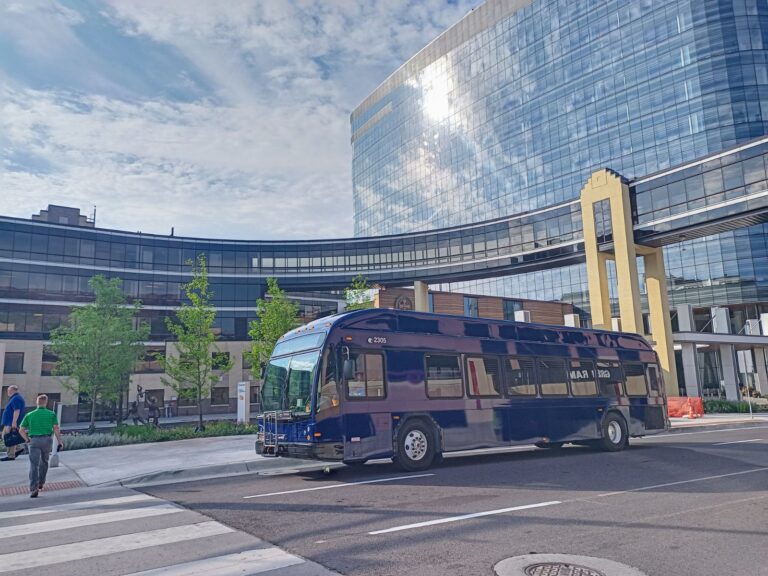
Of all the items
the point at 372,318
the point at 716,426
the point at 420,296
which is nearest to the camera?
the point at 372,318

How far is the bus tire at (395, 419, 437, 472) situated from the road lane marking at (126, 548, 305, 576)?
19.9 feet

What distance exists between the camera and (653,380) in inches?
688

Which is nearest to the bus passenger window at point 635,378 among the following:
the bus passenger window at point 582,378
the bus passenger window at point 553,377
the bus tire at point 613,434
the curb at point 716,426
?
the bus tire at point 613,434

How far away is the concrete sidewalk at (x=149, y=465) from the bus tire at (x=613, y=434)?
7.68 metres

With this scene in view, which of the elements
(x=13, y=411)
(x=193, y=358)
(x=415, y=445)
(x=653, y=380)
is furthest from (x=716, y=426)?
(x=13, y=411)

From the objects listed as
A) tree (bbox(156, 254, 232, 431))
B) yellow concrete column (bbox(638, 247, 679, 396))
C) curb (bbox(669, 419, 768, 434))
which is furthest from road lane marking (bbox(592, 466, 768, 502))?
yellow concrete column (bbox(638, 247, 679, 396))

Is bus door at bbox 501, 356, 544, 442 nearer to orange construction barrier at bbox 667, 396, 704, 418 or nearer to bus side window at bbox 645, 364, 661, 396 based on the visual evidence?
bus side window at bbox 645, 364, 661, 396

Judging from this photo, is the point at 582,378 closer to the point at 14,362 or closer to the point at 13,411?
the point at 13,411

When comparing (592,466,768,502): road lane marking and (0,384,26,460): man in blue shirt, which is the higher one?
(0,384,26,460): man in blue shirt

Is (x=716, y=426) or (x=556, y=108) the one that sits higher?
(x=556, y=108)

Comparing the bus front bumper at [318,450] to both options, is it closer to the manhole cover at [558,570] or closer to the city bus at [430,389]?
the city bus at [430,389]

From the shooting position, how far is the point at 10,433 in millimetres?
13500

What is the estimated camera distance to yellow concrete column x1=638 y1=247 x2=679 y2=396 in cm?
3145

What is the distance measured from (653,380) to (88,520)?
16154 millimetres
